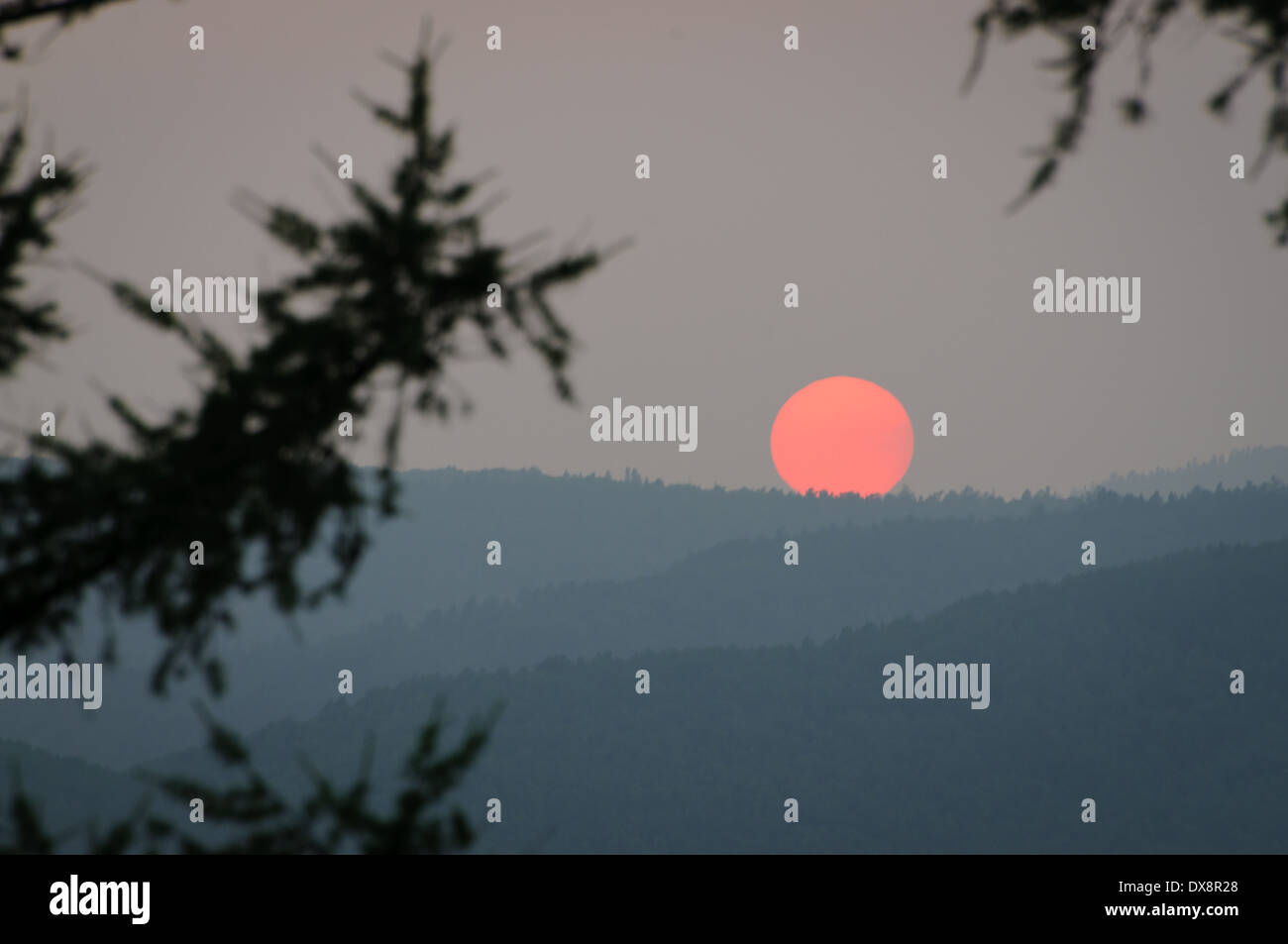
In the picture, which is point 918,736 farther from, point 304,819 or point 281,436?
point 281,436

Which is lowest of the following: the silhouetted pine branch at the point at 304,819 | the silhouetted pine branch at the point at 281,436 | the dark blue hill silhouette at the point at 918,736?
the dark blue hill silhouette at the point at 918,736

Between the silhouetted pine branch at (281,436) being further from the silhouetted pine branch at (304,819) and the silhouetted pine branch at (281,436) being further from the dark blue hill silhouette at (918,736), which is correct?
the dark blue hill silhouette at (918,736)

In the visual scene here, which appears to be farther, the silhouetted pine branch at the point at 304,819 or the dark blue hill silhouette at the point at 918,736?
the dark blue hill silhouette at the point at 918,736

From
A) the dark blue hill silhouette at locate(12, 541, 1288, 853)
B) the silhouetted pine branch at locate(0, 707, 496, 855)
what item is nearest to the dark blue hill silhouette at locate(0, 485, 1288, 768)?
the dark blue hill silhouette at locate(12, 541, 1288, 853)

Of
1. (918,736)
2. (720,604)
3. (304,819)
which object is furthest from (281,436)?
(720,604)

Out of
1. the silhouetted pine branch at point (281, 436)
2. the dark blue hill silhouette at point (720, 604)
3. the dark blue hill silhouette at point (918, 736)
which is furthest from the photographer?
the dark blue hill silhouette at point (720, 604)

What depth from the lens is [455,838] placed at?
3.91m

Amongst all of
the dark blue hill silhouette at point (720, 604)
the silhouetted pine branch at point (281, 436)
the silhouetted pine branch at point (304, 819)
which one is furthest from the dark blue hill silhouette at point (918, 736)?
the silhouetted pine branch at point (281, 436)

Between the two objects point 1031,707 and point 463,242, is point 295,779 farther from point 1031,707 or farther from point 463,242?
point 463,242

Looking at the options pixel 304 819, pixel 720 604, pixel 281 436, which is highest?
pixel 720 604

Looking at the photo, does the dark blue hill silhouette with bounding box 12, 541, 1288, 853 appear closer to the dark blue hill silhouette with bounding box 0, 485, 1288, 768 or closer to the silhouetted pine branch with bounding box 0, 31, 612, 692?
the dark blue hill silhouette with bounding box 0, 485, 1288, 768

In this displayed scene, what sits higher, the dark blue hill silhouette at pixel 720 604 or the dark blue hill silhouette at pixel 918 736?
the dark blue hill silhouette at pixel 720 604
